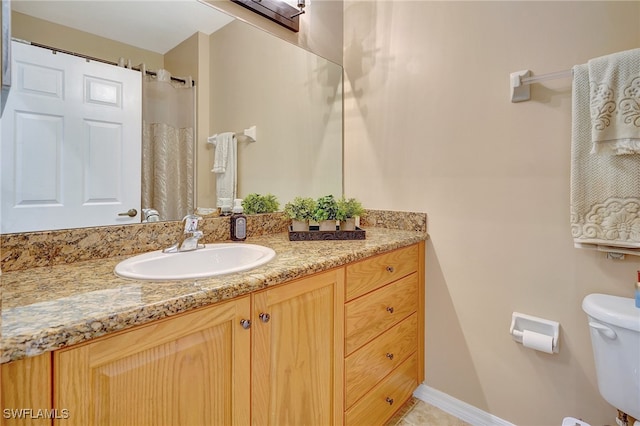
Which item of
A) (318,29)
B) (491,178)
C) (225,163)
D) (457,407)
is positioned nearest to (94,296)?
(225,163)

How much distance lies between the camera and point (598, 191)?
1.08 meters

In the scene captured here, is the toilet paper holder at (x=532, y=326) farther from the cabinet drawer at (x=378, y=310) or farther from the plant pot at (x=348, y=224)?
the plant pot at (x=348, y=224)

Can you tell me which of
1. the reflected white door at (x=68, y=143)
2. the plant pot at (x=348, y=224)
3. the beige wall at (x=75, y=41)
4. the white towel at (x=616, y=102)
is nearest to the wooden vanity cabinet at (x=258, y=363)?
the plant pot at (x=348, y=224)

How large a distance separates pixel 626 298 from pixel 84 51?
2.03 m

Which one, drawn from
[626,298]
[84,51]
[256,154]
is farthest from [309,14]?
[626,298]

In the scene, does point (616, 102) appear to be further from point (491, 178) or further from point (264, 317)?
point (264, 317)

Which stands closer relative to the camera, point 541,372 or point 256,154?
point 541,372

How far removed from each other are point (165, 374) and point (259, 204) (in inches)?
38.7

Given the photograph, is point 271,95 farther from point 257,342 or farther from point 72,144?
point 257,342

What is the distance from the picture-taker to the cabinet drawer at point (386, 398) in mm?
1223

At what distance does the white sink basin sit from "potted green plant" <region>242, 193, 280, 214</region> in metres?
0.30

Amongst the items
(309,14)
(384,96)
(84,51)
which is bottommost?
(84,51)

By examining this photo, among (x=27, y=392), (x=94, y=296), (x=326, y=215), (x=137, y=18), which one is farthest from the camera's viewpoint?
(x=326, y=215)

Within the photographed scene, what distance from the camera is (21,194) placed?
0.93 meters
